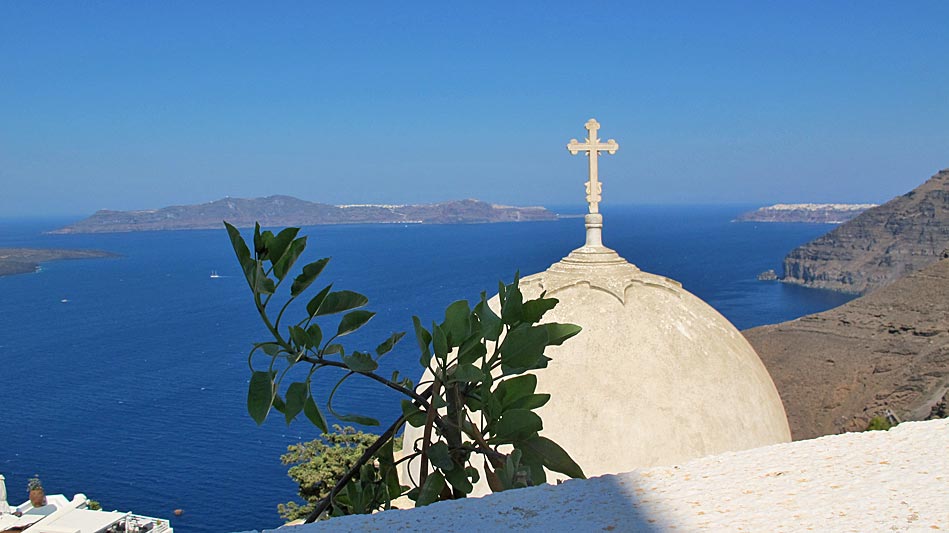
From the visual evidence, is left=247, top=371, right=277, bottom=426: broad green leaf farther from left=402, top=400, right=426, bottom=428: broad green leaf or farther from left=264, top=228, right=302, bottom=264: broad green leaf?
left=402, top=400, right=426, bottom=428: broad green leaf

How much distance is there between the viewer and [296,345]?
6.90ft

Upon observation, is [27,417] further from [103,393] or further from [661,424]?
[661,424]

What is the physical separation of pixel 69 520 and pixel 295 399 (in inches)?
860

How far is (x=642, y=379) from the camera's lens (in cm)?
580

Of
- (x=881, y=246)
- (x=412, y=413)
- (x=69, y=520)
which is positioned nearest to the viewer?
(x=412, y=413)

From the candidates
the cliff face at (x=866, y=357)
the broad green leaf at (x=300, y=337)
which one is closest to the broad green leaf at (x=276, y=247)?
the broad green leaf at (x=300, y=337)

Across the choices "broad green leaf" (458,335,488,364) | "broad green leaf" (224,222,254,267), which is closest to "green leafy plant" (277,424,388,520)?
"broad green leaf" (458,335,488,364)

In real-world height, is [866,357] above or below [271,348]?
below

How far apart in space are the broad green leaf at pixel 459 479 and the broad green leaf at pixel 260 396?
700mm

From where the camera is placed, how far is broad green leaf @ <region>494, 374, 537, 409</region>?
8.09 feet

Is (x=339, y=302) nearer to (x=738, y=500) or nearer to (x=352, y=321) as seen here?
(x=352, y=321)

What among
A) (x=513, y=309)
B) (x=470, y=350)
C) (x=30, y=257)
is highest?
(x=513, y=309)

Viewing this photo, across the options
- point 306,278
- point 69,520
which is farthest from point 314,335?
point 69,520

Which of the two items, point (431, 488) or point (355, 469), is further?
point (355, 469)
